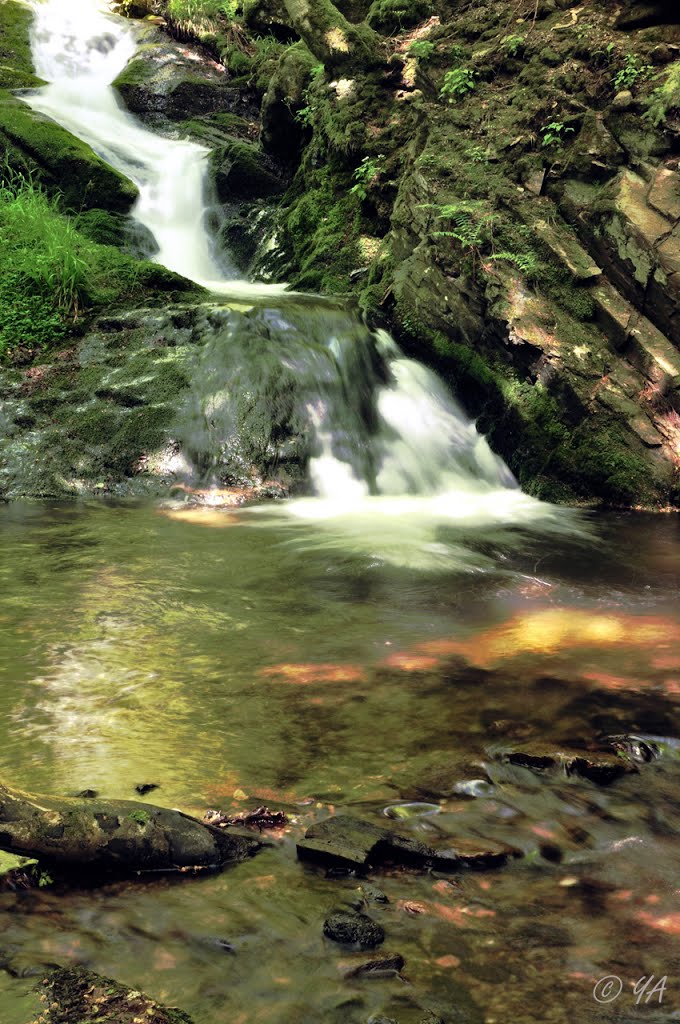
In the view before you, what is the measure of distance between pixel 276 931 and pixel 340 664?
201 cm

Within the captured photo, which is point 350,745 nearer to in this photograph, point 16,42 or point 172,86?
point 172,86

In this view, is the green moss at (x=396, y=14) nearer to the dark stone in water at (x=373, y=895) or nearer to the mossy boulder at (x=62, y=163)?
the mossy boulder at (x=62, y=163)

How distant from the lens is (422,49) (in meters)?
11.3

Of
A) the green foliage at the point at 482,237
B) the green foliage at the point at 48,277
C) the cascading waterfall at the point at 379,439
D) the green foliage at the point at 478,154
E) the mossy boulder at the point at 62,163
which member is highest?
the green foliage at the point at 478,154

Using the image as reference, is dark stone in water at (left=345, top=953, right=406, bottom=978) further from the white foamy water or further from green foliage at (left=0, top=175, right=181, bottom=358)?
the white foamy water

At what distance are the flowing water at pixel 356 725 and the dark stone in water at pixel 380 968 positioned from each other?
23 mm

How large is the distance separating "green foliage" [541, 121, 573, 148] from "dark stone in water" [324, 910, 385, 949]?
377 inches

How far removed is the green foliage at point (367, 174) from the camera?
11.6 meters

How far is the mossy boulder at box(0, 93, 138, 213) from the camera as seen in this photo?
12.0m

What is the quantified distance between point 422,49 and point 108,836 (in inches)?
465

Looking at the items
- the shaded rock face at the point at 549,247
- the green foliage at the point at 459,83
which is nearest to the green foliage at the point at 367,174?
the shaded rock face at the point at 549,247

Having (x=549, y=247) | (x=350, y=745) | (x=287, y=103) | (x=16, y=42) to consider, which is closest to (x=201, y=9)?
(x=16, y=42)

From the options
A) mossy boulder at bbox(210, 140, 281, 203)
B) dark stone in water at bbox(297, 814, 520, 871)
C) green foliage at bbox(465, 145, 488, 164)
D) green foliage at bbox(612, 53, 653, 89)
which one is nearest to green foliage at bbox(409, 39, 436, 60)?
green foliage at bbox(465, 145, 488, 164)

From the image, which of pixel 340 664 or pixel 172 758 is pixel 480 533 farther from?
pixel 172 758
